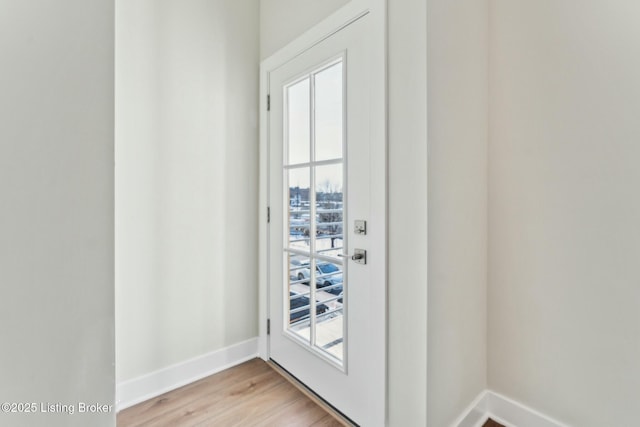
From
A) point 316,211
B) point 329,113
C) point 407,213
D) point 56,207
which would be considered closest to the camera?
point 56,207

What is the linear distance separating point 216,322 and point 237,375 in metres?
0.35

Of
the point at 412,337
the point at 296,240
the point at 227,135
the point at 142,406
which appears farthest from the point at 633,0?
the point at 142,406

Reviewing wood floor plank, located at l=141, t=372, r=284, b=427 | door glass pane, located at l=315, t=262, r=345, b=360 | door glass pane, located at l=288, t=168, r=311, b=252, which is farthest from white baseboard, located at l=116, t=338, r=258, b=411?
door glass pane, located at l=288, t=168, r=311, b=252

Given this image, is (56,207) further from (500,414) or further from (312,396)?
(500,414)

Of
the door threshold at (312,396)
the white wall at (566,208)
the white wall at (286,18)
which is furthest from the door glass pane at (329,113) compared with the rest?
the door threshold at (312,396)

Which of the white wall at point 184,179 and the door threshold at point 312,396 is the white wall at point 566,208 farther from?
the white wall at point 184,179

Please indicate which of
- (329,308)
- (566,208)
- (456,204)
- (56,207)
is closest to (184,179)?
(329,308)

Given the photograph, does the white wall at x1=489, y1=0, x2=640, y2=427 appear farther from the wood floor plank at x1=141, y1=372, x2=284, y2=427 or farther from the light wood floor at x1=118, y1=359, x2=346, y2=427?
the wood floor plank at x1=141, y1=372, x2=284, y2=427

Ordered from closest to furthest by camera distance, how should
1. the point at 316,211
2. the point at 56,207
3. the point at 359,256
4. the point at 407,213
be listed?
the point at 56,207, the point at 407,213, the point at 359,256, the point at 316,211

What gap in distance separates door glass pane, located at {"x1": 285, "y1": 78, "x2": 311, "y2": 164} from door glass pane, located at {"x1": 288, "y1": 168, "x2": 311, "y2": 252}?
0.30 feet

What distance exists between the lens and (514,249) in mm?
1402

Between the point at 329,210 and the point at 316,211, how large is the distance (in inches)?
4.6

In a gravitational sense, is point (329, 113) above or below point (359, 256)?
above

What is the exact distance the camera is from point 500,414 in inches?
56.1
